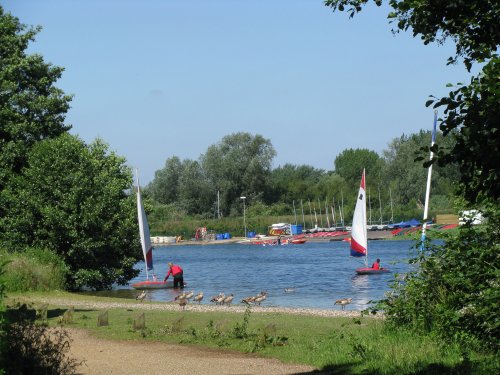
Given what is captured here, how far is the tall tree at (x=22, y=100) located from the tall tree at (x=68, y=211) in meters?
1.44

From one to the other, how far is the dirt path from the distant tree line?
91.1 metres

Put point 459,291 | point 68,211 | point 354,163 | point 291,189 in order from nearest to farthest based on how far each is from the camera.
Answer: point 459,291 < point 68,211 < point 291,189 < point 354,163

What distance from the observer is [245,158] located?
11531cm

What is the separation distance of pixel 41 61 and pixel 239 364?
30.3 m

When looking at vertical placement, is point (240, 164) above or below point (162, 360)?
above

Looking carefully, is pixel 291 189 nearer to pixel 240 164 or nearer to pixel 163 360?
pixel 240 164

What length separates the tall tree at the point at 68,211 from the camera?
111 ft

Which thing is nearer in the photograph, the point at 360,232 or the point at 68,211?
the point at 68,211

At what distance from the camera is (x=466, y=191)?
24.8 ft

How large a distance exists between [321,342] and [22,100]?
27148mm

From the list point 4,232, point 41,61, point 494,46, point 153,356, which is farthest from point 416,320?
point 41,61

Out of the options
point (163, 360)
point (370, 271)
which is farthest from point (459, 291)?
point (370, 271)

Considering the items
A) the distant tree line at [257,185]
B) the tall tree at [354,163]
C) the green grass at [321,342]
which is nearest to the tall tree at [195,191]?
the distant tree line at [257,185]

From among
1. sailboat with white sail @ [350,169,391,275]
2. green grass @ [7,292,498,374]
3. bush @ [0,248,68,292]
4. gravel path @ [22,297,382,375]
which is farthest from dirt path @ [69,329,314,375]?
sailboat with white sail @ [350,169,391,275]
